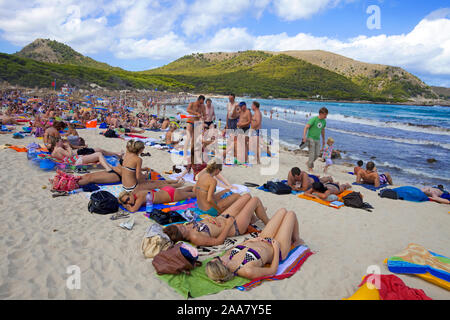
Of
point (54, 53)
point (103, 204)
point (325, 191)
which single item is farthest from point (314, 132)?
point (54, 53)

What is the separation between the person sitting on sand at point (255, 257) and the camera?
2770 mm

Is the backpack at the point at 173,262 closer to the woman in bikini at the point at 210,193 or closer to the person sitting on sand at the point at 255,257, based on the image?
the person sitting on sand at the point at 255,257

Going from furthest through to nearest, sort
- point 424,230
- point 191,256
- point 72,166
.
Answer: point 72,166 < point 424,230 < point 191,256

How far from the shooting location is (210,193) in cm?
398

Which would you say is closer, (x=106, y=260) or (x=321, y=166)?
(x=106, y=260)

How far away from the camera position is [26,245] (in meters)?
3.15

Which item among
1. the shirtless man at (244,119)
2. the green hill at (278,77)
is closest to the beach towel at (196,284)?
the shirtless man at (244,119)

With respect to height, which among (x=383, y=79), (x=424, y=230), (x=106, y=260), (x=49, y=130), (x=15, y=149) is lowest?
(x=424, y=230)

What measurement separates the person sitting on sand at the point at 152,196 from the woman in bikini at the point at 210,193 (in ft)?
2.72

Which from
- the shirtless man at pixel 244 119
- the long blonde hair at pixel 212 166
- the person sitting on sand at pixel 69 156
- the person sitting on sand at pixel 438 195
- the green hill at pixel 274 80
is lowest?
the person sitting on sand at pixel 438 195
